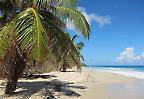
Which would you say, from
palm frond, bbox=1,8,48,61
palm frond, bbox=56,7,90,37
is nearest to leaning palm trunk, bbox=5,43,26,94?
palm frond, bbox=1,8,48,61

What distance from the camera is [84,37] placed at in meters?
13.0

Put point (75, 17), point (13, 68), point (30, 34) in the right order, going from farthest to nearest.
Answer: point (75, 17)
point (13, 68)
point (30, 34)

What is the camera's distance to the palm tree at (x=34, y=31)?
32.7ft

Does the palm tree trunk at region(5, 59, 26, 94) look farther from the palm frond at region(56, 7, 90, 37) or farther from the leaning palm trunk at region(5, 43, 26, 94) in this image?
the palm frond at region(56, 7, 90, 37)

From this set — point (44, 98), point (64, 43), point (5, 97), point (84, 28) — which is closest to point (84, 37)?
point (84, 28)

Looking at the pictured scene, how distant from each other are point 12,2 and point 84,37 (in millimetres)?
3184

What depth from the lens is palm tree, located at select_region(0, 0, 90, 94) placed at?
997 centimetres

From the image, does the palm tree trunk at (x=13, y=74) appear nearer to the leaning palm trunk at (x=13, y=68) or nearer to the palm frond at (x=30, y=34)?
the leaning palm trunk at (x=13, y=68)

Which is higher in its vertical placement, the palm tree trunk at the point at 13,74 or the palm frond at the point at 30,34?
the palm frond at the point at 30,34

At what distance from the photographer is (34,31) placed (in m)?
10.0

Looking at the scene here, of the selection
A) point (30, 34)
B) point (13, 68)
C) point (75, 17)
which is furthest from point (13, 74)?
point (75, 17)

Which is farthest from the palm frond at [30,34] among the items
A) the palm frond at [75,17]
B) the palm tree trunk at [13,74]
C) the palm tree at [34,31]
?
the palm frond at [75,17]

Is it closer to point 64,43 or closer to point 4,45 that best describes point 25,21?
point 4,45

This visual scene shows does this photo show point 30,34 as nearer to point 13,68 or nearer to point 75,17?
point 13,68
